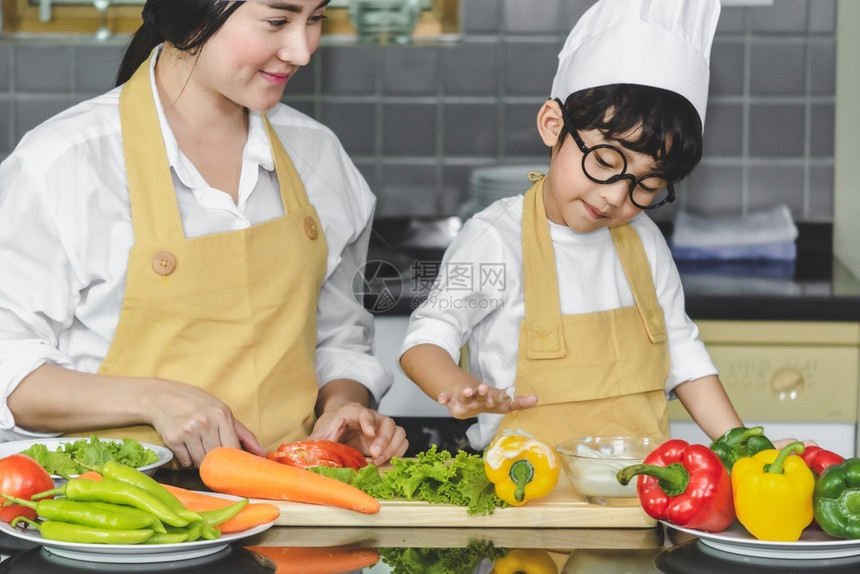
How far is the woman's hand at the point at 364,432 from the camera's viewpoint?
4.89 feet

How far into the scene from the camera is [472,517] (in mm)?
1258

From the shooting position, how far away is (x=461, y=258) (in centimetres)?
169

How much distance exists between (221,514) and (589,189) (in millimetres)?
701

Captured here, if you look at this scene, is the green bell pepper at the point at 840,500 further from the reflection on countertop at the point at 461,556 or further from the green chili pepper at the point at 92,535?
the green chili pepper at the point at 92,535

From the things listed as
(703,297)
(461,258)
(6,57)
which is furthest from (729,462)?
(6,57)

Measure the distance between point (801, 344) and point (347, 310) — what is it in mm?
996

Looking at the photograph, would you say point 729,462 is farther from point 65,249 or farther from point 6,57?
point 6,57

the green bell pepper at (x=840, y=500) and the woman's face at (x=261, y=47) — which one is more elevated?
the woman's face at (x=261, y=47)

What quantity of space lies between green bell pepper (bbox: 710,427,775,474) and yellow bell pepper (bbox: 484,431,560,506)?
0.61ft

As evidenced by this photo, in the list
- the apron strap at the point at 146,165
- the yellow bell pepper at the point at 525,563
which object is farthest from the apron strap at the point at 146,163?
the yellow bell pepper at the point at 525,563

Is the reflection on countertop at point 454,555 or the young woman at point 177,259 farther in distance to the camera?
the young woman at point 177,259

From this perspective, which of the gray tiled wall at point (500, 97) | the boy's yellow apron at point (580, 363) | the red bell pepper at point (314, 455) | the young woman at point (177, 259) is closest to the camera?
the red bell pepper at point (314, 455)

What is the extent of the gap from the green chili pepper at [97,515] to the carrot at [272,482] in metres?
0.18

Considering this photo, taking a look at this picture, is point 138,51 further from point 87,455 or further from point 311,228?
point 87,455
